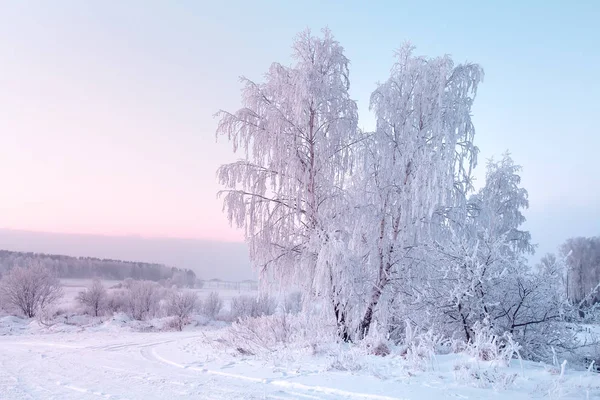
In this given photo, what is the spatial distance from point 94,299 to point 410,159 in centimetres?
3958

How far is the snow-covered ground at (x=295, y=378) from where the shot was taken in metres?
6.30

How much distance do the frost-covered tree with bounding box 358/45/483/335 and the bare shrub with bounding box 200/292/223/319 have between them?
1215 inches

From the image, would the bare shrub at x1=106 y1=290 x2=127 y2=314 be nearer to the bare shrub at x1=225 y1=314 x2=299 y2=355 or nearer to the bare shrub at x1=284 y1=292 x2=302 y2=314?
the bare shrub at x1=284 y1=292 x2=302 y2=314

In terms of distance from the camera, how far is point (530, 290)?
9750mm

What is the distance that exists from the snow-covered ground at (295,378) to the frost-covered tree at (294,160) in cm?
320

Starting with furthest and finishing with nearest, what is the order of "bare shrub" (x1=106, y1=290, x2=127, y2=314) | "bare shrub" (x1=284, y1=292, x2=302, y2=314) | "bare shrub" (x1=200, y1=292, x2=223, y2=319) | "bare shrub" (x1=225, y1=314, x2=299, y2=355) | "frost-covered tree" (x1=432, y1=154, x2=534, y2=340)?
"bare shrub" (x1=106, y1=290, x2=127, y2=314)
"bare shrub" (x1=200, y1=292, x2=223, y2=319)
"bare shrub" (x1=284, y1=292, x2=302, y2=314)
"bare shrub" (x1=225, y1=314, x2=299, y2=355)
"frost-covered tree" (x1=432, y1=154, x2=534, y2=340)

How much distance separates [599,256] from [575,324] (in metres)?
61.0

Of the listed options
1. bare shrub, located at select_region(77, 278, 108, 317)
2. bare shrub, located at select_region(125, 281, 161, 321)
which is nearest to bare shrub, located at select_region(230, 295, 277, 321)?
bare shrub, located at select_region(125, 281, 161, 321)

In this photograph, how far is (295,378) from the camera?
24.7ft

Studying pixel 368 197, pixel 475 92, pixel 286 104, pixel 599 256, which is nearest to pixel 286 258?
pixel 368 197

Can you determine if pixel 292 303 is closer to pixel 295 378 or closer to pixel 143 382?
pixel 143 382

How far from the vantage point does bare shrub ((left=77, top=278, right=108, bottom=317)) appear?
1689 inches

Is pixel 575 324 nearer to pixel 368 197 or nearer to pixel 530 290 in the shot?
pixel 530 290

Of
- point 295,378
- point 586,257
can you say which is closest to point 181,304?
point 295,378
